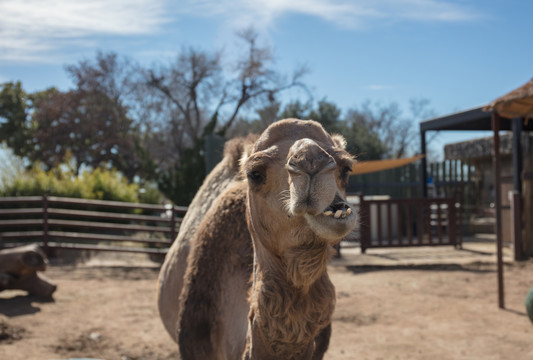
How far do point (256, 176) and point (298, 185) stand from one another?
1.18 feet

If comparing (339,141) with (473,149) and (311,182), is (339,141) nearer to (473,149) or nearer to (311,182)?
(311,182)

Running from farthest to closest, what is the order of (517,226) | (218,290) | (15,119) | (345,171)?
(15,119), (517,226), (218,290), (345,171)

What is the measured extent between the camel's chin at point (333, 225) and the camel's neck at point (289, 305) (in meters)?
0.26

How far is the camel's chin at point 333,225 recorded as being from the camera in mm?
1582

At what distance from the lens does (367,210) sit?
11500mm

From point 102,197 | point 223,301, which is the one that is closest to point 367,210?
point 102,197

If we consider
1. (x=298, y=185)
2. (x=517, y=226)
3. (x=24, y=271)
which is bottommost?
(x=24, y=271)

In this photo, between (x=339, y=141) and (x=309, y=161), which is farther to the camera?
(x=339, y=141)

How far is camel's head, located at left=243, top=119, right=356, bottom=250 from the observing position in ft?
5.32

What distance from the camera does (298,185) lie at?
1651 mm

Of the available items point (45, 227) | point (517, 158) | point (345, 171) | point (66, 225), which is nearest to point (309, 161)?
point (345, 171)

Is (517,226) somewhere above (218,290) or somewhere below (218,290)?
below

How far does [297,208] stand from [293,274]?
383 millimetres

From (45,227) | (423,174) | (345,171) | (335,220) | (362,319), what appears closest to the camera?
(335,220)
